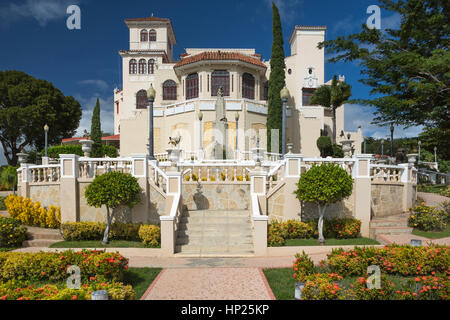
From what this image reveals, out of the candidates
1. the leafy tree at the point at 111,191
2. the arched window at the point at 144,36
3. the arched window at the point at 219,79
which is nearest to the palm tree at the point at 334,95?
the arched window at the point at 219,79

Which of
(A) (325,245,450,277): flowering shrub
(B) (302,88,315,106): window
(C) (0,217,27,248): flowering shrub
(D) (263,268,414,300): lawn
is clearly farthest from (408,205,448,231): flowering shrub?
(B) (302,88,315,106): window

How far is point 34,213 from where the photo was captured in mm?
11867

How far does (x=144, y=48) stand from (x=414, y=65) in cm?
3718

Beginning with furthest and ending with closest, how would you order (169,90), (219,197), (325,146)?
(169,90) < (325,146) < (219,197)

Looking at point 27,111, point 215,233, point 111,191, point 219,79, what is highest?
point 219,79

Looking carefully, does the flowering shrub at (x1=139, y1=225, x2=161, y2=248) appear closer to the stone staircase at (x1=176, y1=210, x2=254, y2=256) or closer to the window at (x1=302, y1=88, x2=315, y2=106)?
the stone staircase at (x1=176, y1=210, x2=254, y2=256)

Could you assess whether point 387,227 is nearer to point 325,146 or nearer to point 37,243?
point 37,243

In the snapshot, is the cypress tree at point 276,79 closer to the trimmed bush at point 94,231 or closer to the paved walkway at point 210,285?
the trimmed bush at point 94,231

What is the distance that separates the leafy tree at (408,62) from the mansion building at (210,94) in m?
12.1

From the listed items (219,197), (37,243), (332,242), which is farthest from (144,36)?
(332,242)

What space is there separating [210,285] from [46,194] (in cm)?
989

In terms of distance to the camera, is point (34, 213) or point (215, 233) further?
point (34, 213)

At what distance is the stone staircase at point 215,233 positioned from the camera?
32.0ft

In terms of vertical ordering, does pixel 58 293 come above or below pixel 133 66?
below
